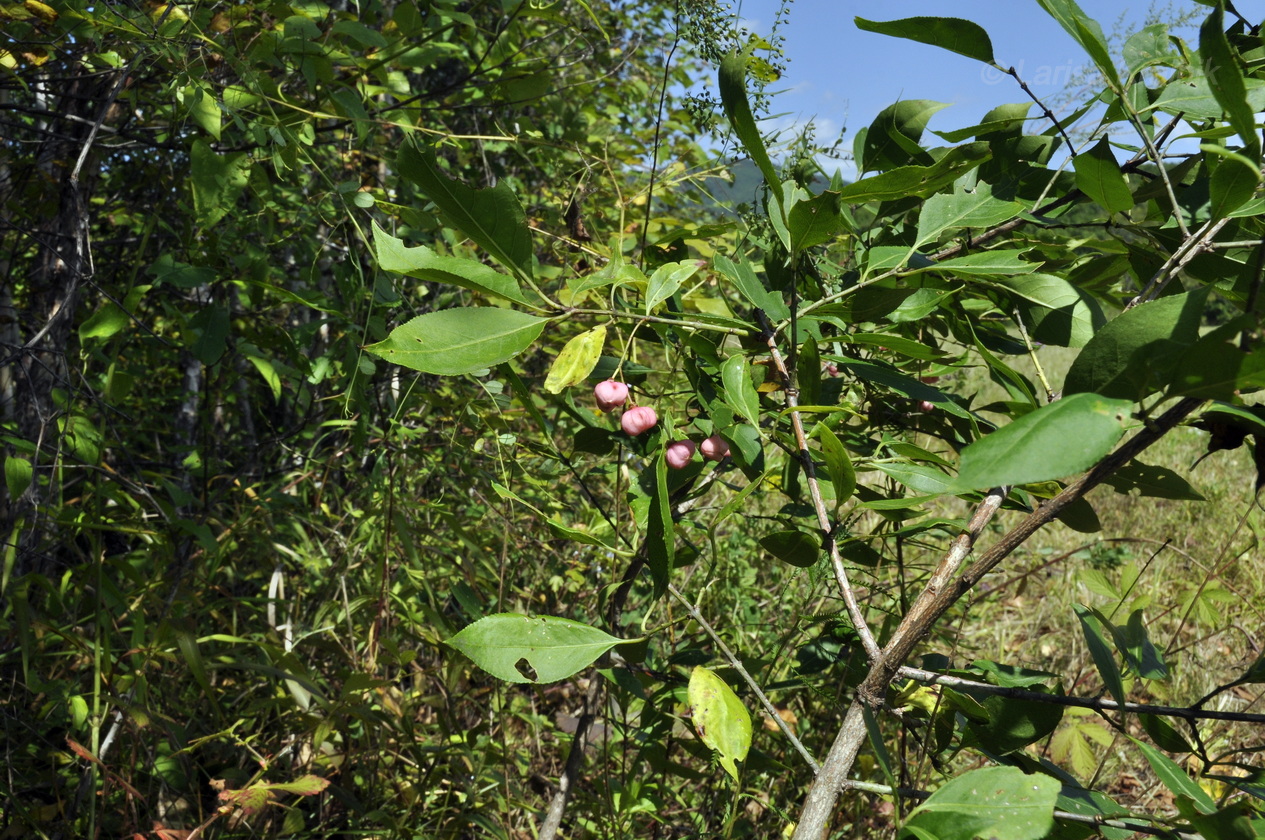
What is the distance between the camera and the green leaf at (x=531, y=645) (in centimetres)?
60

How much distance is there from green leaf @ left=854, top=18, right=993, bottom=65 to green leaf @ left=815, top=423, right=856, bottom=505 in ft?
0.89

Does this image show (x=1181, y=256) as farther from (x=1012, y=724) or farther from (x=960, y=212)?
(x=1012, y=724)

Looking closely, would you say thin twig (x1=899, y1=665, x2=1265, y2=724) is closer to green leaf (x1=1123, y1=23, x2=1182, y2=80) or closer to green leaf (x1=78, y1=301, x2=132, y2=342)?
green leaf (x1=1123, y1=23, x2=1182, y2=80)

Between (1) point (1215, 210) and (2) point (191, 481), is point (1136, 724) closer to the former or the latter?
(1) point (1215, 210)

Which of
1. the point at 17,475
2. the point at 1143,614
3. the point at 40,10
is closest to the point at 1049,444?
the point at 17,475

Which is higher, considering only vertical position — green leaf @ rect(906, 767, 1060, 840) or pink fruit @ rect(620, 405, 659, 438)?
pink fruit @ rect(620, 405, 659, 438)

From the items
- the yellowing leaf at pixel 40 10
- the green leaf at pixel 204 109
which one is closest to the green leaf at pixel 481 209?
the green leaf at pixel 204 109

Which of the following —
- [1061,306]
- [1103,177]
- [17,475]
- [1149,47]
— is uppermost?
[1149,47]

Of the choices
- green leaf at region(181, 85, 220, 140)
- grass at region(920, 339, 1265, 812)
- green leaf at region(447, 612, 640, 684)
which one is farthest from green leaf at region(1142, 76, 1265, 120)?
green leaf at region(181, 85, 220, 140)

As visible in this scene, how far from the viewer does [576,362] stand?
646mm

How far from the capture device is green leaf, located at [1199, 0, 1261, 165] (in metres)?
0.40

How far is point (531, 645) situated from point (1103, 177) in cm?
53

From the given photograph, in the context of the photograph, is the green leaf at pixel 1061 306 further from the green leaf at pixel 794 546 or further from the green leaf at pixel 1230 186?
the green leaf at pixel 794 546

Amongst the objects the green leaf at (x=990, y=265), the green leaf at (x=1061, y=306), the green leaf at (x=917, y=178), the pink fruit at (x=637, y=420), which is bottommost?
the pink fruit at (x=637, y=420)
